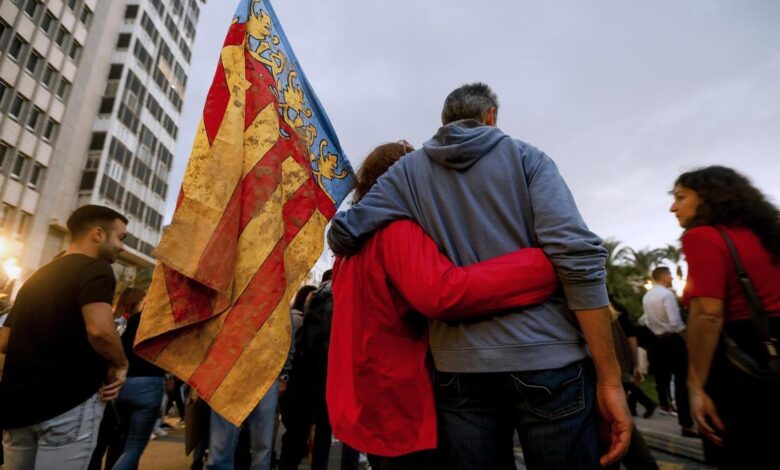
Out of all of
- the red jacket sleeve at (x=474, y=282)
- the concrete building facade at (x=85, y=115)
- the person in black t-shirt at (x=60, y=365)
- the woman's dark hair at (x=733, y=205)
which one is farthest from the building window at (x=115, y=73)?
Result: the woman's dark hair at (x=733, y=205)

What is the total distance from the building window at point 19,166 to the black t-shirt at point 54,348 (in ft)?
89.3

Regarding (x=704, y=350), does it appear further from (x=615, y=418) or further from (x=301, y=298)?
(x=301, y=298)

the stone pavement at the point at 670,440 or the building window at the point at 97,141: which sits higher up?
the building window at the point at 97,141

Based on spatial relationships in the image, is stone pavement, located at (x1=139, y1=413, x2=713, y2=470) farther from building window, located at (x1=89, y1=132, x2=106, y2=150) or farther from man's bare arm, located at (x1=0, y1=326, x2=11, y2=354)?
building window, located at (x1=89, y1=132, x2=106, y2=150)

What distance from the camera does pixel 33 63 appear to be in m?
23.9

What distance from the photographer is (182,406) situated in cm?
849

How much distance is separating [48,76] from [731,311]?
33.1 m

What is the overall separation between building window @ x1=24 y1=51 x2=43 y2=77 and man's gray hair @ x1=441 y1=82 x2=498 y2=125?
100ft

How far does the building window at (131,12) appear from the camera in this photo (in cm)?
3188

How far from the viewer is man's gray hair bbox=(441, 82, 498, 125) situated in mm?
1846

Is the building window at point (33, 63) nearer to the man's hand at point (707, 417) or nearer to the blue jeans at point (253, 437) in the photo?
the blue jeans at point (253, 437)

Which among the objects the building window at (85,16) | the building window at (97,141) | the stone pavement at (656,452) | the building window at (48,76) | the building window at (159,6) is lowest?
the stone pavement at (656,452)

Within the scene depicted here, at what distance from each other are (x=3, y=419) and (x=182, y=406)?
6.93m

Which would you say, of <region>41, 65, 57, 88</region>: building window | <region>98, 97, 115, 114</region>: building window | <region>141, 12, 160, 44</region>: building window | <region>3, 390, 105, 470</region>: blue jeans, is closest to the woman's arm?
<region>3, 390, 105, 470</region>: blue jeans
